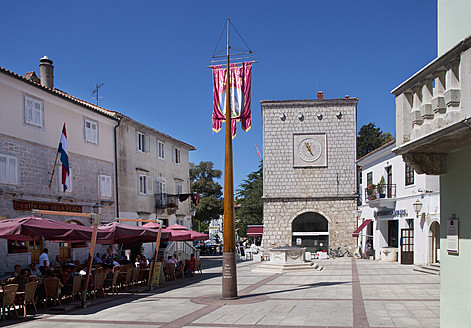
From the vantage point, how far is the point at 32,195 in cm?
2012

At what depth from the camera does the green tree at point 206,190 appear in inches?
2175

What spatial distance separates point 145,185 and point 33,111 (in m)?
11.3

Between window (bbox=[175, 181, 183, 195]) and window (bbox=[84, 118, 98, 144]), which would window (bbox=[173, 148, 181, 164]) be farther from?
window (bbox=[84, 118, 98, 144])

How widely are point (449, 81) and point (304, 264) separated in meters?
19.1

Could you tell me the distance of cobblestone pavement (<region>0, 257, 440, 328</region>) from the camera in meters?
10.0

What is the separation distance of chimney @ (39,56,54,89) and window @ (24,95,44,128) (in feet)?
14.8

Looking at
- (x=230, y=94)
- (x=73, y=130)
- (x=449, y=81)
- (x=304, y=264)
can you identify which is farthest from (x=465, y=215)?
(x=73, y=130)

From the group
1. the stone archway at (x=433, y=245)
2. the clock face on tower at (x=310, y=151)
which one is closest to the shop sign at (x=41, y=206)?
the stone archway at (x=433, y=245)

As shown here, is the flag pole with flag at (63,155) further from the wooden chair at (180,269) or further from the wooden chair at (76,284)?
the wooden chair at (76,284)

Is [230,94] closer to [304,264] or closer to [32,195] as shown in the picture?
[32,195]

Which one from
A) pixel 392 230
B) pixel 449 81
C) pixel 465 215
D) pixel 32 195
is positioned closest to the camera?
pixel 449 81

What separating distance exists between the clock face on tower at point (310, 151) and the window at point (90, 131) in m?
17.4

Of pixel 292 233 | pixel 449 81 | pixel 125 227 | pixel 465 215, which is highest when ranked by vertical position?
pixel 449 81

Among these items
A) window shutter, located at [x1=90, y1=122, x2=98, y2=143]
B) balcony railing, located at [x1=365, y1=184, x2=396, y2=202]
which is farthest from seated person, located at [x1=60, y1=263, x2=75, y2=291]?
balcony railing, located at [x1=365, y1=184, x2=396, y2=202]
